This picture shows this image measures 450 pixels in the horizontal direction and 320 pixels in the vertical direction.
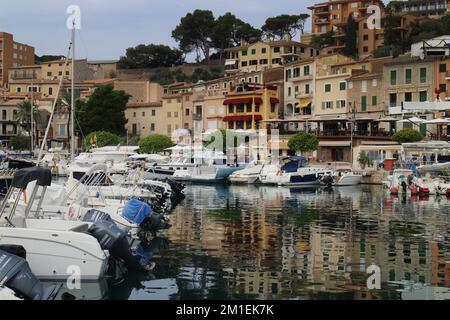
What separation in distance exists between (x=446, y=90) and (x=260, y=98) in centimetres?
2264

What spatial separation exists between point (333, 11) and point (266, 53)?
2519 centimetres

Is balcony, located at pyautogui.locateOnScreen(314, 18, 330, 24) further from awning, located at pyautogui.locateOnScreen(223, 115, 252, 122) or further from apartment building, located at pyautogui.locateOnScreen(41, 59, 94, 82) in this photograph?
awning, located at pyautogui.locateOnScreen(223, 115, 252, 122)

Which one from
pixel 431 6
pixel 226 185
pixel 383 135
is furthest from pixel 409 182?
pixel 431 6

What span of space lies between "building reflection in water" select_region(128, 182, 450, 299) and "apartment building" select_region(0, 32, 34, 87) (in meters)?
97.6

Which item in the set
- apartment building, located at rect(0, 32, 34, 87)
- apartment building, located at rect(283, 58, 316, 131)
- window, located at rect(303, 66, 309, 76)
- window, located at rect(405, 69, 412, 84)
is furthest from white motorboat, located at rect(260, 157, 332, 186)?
apartment building, located at rect(0, 32, 34, 87)

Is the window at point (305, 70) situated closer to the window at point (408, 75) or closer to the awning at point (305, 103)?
the awning at point (305, 103)

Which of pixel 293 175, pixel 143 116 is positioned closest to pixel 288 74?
pixel 143 116

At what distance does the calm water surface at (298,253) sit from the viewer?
14734 mm

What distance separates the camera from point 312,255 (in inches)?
754

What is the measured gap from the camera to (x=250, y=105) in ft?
257

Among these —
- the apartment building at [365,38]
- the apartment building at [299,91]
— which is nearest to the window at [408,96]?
the apartment building at [299,91]

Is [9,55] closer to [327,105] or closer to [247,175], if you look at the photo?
[327,105]

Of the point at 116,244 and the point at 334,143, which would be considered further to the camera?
the point at 334,143

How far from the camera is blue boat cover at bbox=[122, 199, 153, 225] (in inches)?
862
